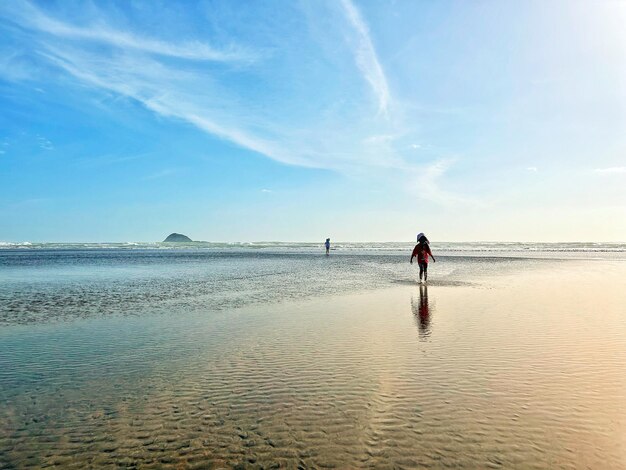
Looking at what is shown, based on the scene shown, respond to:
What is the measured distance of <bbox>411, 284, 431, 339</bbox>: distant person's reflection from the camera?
1123 centimetres

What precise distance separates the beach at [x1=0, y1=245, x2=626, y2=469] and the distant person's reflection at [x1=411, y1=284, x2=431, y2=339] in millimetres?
118

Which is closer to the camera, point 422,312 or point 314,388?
point 314,388

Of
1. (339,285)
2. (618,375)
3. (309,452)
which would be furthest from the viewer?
Answer: (339,285)

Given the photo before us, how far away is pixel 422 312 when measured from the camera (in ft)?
46.9

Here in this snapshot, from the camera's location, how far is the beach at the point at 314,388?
4.82 m

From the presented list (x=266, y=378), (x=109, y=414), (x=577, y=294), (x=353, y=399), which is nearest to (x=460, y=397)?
(x=353, y=399)

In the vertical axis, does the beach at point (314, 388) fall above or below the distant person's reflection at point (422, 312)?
below

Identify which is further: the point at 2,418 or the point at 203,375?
the point at 203,375

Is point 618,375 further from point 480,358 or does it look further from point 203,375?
point 203,375

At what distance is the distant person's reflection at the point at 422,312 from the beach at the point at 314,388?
118mm

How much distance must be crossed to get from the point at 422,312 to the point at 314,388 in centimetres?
825

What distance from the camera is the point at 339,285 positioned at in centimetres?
2273

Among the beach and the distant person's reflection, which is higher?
the distant person's reflection

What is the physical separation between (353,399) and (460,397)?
1.64m
